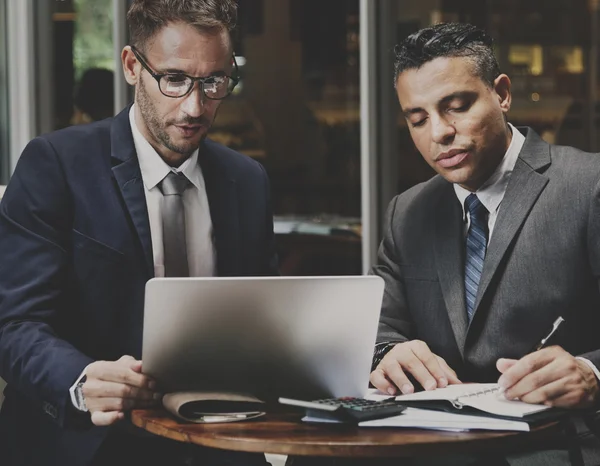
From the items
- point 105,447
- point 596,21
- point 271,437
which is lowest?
point 105,447

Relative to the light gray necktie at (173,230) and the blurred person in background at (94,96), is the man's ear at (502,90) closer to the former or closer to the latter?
the light gray necktie at (173,230)

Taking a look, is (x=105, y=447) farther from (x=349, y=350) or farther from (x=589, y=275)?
(x=589, y=275)

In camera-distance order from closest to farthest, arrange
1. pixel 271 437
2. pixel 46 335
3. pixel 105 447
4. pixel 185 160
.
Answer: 1. pixel 271 437
2. pixel 46 335
3. pixel 105 447
4. pixel 185 160

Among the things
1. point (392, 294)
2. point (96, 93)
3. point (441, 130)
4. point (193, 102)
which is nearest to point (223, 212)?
point (193, 102)

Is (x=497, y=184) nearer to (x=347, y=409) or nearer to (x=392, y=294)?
(x=392, y=294)

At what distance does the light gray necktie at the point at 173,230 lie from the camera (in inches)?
95.8

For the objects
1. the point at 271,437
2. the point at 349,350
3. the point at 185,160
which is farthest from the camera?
the point at 185,160

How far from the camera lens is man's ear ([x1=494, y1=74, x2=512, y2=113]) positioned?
2498mm

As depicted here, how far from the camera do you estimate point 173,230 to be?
8.03 ft

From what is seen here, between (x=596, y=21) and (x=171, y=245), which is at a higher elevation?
(x=596, y=21)

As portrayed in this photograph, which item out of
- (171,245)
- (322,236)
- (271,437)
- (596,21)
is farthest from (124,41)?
(271,437)

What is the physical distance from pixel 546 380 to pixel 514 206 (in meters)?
0.57

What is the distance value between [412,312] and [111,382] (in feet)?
3.02

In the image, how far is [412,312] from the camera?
8.64 feet
